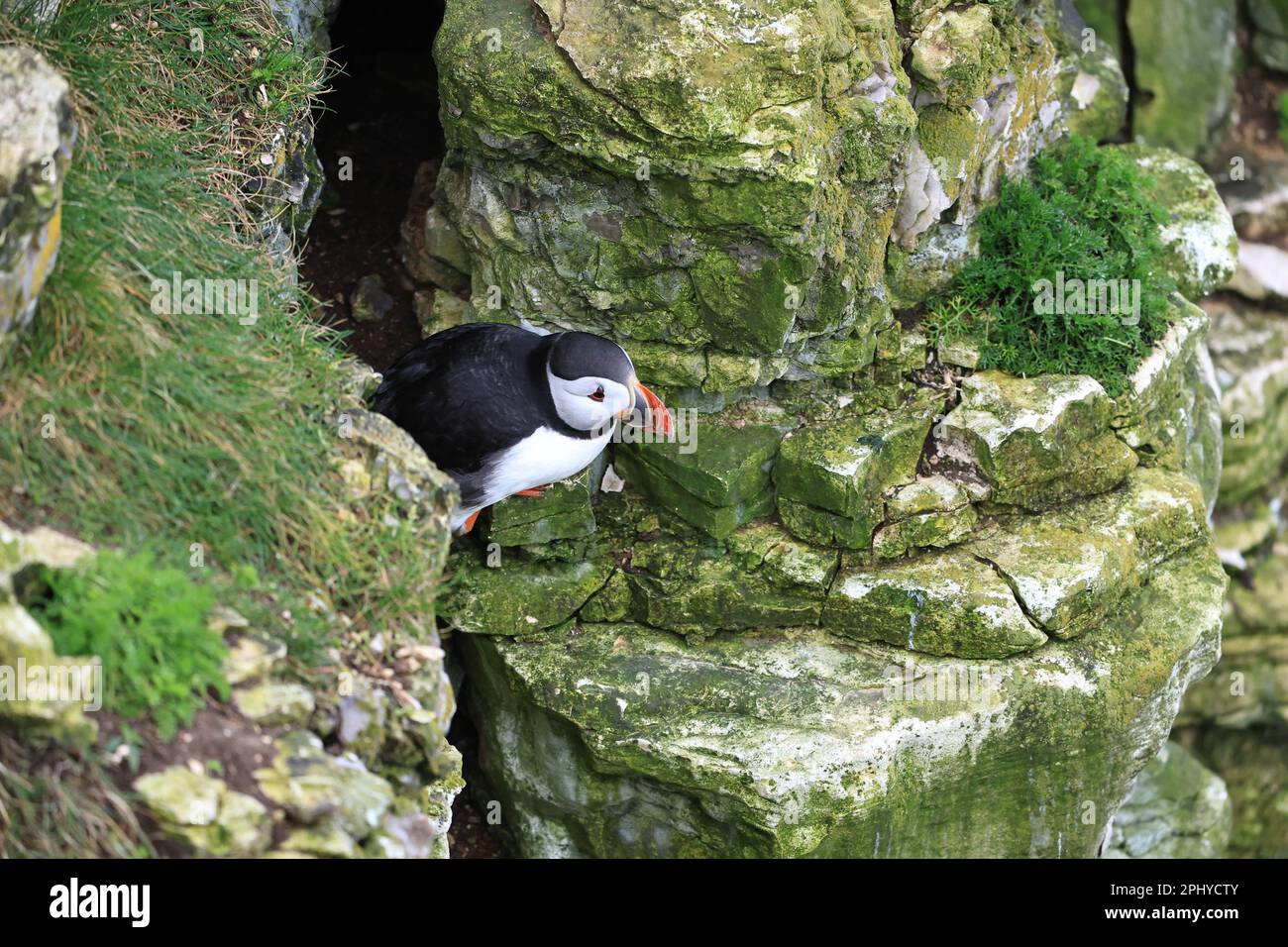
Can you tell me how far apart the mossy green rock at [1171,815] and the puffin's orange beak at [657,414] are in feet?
12.8

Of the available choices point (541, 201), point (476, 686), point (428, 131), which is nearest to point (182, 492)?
point (541, 201)

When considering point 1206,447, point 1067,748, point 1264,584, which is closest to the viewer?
point 1067,748

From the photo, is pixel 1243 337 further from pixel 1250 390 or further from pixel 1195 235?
pixel 1195 235

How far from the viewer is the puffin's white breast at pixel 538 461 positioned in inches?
199

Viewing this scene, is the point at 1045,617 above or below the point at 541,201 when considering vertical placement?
below

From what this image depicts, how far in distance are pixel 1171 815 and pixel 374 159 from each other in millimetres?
5820

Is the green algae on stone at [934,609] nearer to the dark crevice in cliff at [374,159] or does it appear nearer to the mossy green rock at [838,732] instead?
the mossy green rock at [838,732]

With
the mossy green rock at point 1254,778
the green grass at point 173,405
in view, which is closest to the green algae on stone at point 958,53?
the green grass at point 173,405

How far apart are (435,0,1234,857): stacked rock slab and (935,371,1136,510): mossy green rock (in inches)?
0.6

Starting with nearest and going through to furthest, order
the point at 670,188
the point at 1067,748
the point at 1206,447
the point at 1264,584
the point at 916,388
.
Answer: the point at 670,188 → the point at 1067,748 → the point at 916,388 → the point at 1206,447 → the point at 1264,584

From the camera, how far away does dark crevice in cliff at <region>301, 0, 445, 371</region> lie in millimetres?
6676

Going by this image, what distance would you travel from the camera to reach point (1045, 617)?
564cm

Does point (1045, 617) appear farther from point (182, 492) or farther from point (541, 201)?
point (182, 492)

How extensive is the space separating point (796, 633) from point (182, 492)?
2.82m
